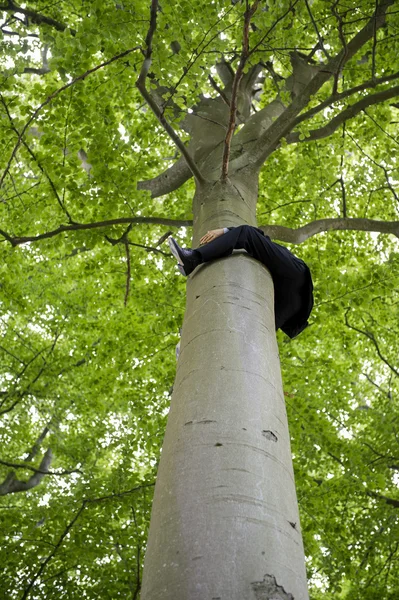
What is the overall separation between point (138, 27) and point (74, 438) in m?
5.21

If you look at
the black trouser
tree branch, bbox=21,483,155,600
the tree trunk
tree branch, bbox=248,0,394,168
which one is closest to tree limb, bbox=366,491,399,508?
tree branch, bbox=21,483,155,600

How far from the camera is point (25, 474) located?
8.01 meters

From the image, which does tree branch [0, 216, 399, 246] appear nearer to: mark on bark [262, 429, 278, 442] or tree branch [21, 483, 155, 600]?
tree branch [21, 483, 155, 600]

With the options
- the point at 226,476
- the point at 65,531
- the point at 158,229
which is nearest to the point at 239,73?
the point at 226,476

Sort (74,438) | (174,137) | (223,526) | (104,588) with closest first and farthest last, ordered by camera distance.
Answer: (223,526) < (174,137) < (104,588) < (74,438)

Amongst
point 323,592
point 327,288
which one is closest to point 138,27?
point 327,288

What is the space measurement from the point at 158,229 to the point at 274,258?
15.5ft

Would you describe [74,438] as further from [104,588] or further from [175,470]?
[175,470]

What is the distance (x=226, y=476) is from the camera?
4.81 feet

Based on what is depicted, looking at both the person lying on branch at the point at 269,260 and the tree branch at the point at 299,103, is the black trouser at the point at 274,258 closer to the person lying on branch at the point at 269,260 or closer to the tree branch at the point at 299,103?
the person lying on branch at the point at 269,260

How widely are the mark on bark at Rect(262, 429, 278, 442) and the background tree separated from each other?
1243 mm

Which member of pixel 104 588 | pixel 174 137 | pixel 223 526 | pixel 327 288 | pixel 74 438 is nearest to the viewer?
pixel 223 526

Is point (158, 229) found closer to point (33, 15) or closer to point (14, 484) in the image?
point (33, 15)

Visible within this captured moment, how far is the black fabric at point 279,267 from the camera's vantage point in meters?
2.81
